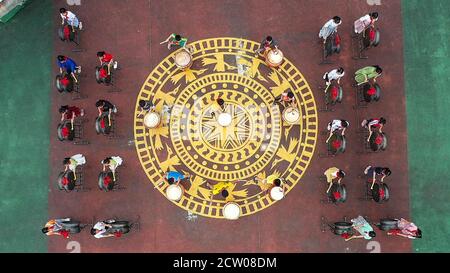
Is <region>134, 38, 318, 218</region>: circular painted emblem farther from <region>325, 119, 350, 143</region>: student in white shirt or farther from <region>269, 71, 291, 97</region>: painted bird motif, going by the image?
A: <region>325, 119, 350, 143</region>: student in white shirt

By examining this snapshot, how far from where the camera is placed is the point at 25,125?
19.6m

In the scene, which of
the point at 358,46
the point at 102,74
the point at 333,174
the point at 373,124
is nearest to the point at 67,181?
the point at 102,74

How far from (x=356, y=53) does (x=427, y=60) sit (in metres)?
3.23

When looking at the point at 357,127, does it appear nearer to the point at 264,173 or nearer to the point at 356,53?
the point at 356,53

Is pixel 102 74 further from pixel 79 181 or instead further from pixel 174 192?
pixel 174 192

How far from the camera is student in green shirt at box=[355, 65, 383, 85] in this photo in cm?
1806

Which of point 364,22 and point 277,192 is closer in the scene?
point 277,192

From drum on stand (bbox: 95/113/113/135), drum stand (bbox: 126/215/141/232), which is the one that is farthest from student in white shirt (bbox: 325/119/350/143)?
drum on stand (bbox: 95/113/113/135)

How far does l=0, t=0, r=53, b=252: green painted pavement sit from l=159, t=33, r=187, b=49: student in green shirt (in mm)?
5433

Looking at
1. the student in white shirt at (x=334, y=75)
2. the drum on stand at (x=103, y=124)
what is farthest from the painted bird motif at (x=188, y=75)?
the student in white shirt at (x=334, y=75)

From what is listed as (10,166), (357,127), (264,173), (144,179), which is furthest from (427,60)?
(10,166)

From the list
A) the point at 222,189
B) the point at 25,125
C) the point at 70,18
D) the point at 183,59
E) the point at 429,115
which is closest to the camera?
the point at 70,18

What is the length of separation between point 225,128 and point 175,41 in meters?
4.45

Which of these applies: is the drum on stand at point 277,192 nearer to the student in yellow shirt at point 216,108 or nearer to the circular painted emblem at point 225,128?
the circular painted emblem at point 225,128
